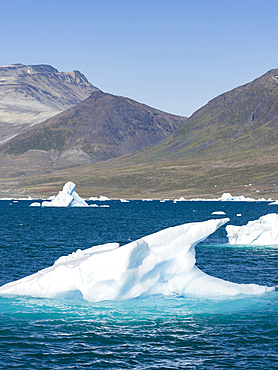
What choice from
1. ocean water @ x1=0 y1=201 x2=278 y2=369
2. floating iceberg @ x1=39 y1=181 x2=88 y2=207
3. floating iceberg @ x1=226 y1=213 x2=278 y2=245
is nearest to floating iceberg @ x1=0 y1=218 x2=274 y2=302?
ocean water @ x1=0 y1=201 x2=278 y2=369

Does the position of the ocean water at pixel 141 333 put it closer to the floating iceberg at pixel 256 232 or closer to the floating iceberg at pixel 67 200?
the floating iceberg at pixel 256 232

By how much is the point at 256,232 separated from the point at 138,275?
138ft

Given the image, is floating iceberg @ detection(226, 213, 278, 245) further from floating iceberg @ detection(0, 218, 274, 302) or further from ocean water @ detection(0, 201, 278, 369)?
floating iceberg @ detection(0, 218, 274, 302)

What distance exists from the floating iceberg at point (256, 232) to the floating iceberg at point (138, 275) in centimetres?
3250

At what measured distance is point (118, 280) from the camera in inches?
1294

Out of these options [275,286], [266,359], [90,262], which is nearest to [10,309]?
[90,262]

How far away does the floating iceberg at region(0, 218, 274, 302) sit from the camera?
1302 inches

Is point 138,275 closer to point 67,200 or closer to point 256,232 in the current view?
point 256,232

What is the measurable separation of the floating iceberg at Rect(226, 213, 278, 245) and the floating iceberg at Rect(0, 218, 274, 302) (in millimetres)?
32495

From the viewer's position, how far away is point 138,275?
33750 mm

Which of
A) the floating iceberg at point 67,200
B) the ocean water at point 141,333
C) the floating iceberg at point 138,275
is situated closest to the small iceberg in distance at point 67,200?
the floating iceberg at point 67,200

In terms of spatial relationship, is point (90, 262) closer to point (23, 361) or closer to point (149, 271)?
point (149, 271)

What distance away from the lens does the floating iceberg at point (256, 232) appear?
70.5 meters

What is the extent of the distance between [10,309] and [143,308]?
29.2 feet
